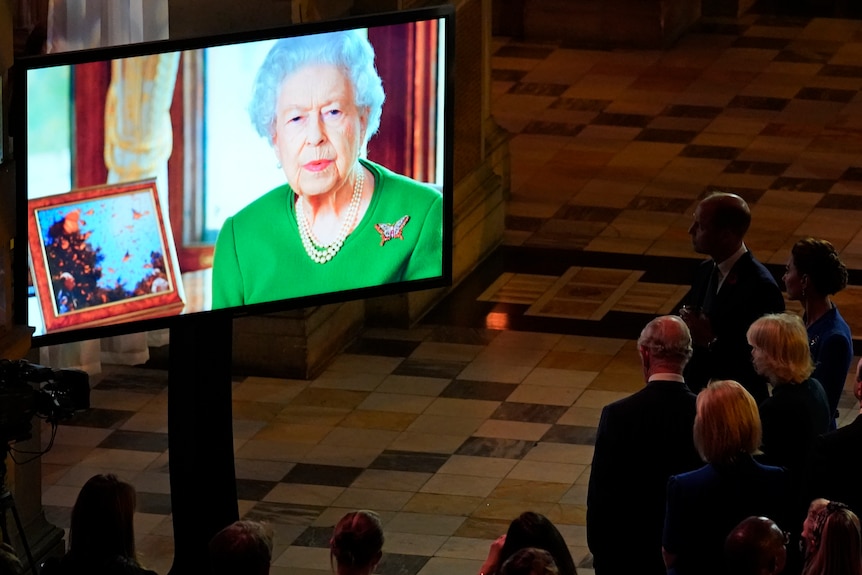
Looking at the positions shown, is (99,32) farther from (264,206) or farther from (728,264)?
(728,264)

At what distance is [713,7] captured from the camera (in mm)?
16391

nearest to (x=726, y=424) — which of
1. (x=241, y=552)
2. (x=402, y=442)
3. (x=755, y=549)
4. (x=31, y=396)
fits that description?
(x=755, y=549)

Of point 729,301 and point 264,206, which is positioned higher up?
point 264,206

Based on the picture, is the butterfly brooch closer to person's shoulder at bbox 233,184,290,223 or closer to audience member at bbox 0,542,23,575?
person's shoulder at bbox 233,184,290,223

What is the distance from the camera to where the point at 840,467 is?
5.12m

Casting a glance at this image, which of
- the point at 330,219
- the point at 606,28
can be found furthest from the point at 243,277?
the point at 606,28

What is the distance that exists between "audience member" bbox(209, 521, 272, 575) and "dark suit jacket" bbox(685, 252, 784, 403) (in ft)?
7.59

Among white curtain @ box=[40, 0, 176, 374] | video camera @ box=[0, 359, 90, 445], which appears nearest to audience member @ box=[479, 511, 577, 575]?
video camera @ box=[0, 359, 90, 445]

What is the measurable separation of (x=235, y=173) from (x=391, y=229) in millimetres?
608

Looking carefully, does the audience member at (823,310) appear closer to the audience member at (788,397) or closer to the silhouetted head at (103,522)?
the audience member at (788,397)

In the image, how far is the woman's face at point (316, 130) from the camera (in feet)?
20.5

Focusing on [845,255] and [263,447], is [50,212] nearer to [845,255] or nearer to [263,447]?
[263,447]

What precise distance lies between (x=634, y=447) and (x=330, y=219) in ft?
5.05

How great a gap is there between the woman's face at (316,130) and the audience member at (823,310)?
148cm
